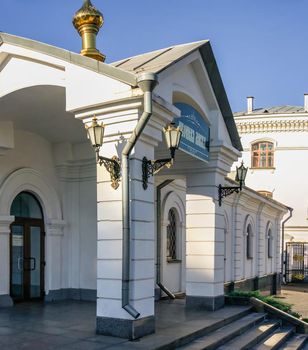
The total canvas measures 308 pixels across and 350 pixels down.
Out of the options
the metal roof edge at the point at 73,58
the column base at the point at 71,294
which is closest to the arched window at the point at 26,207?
the column base at the point at 71,294

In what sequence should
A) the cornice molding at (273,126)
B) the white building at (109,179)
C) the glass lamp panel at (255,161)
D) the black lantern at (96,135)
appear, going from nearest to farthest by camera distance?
1. the black lantern at (96,135)
2. the white building at (109,179)
3. the cornice molding at (273,126)
4. the glass lamp panel at (255,161)

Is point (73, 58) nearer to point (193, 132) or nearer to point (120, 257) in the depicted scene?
point (193, 132)

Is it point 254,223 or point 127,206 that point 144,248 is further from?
point 254,223

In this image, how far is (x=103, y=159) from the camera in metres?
7.13

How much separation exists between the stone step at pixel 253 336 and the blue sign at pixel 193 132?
3.21 meters

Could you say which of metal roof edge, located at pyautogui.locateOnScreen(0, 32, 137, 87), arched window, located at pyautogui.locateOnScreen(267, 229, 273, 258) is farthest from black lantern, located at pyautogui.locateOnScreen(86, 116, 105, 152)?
arched window, located at pyautogui.locateOnScreen(267, 229, 273, 258)

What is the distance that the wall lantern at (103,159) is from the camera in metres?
6.96

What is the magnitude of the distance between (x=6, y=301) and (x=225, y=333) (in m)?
4.44

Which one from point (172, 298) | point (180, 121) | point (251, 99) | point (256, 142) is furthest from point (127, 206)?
point (251, 99)

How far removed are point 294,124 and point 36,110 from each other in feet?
74.7

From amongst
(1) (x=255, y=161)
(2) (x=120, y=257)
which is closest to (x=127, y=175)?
(2) (x=120, y=257)

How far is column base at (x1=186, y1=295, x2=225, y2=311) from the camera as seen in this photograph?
990cm

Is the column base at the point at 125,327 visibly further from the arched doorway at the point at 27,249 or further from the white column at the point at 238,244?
the white column at the point at 238,244

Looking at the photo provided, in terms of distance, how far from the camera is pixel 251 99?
33312 mm
